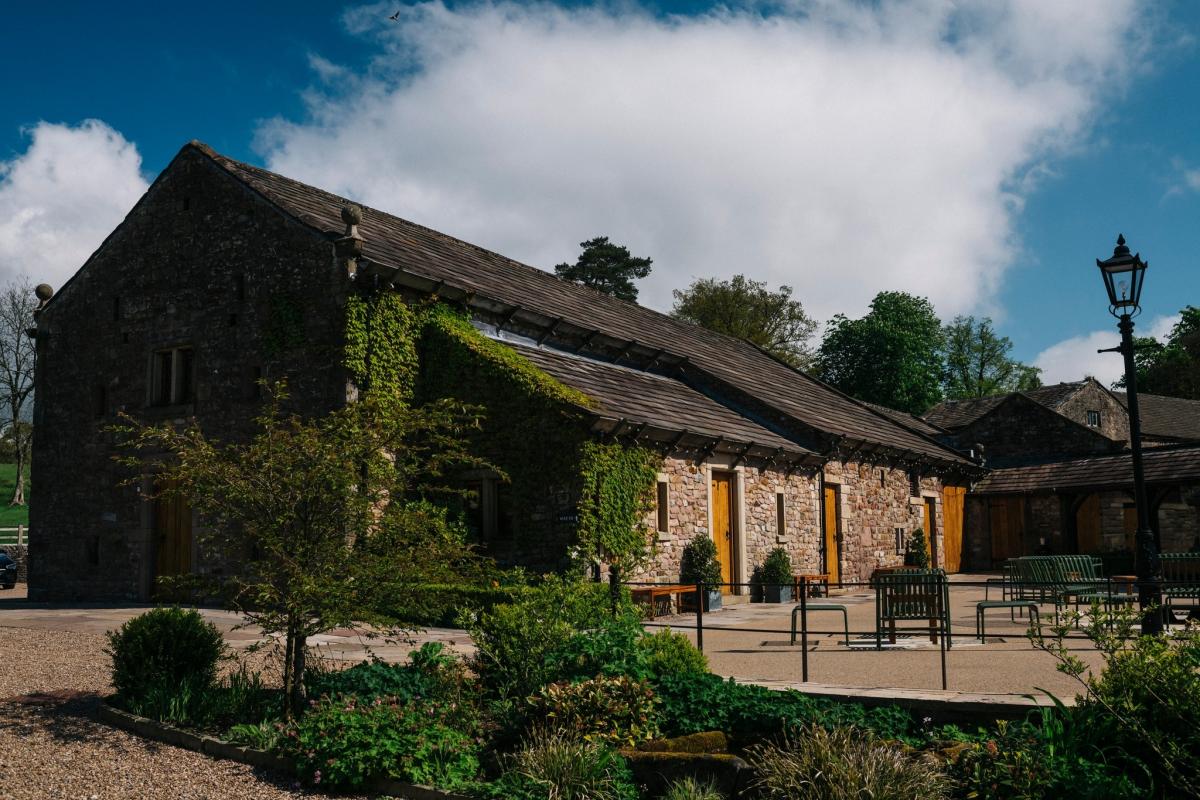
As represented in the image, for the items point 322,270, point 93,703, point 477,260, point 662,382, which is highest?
point 477,260

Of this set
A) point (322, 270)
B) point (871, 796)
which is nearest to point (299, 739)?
point (871, 796)

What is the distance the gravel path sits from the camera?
6.93m

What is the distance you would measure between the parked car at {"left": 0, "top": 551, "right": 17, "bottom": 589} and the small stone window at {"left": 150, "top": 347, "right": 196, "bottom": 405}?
12691 millimetres

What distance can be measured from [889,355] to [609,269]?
59.1 feet

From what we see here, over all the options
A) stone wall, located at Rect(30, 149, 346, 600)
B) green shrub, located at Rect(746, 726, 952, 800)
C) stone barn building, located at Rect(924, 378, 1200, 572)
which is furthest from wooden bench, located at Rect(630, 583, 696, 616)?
stone barn building, located at Rect(924, 378, 1200, 572)

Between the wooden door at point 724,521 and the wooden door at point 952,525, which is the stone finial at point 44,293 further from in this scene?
the wooden door at point 952,525

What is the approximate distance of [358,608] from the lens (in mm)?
8250

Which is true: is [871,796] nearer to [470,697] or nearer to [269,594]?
[470,697]

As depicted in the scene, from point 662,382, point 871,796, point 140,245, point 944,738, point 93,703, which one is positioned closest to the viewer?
point 871,796

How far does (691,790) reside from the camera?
620 cm

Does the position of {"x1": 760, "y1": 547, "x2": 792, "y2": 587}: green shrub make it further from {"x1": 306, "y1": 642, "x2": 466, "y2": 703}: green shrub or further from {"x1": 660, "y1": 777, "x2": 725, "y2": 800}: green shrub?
{"x1": 660, "y1": 777, "x2": 725, "y2": 800}: green shrub

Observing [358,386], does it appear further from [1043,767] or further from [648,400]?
[1043,767]

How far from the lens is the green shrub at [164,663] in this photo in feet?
27.9

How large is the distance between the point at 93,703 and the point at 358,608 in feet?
10.2
